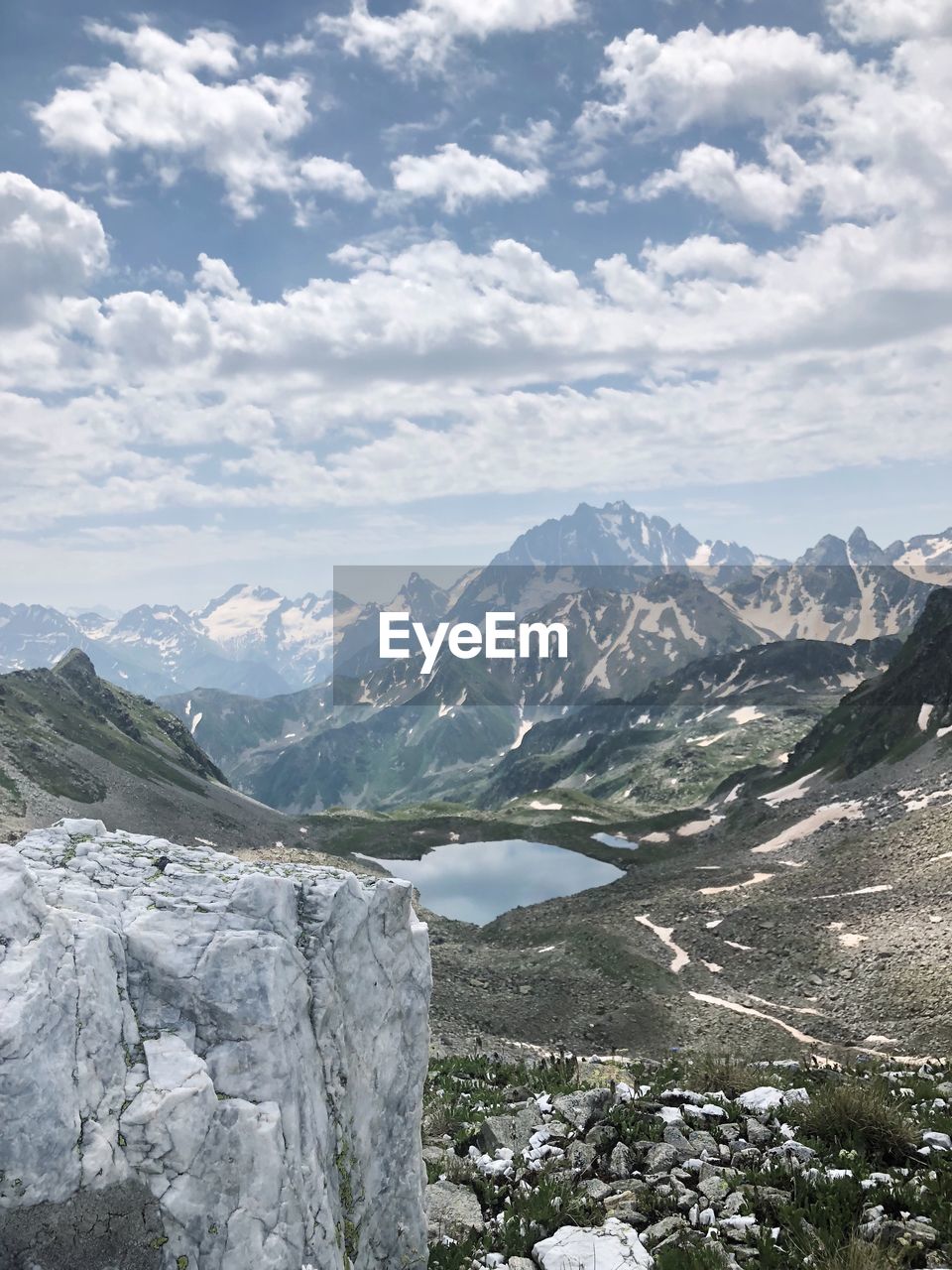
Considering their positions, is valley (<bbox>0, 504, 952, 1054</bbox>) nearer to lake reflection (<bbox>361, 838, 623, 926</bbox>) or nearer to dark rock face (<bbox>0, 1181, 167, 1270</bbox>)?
lake reflection (<bbox>361, 838, 623, 926</bbox>)

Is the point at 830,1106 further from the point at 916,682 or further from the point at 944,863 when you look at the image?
the point at 916,682

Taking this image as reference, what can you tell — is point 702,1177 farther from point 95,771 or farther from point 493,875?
point 95,771

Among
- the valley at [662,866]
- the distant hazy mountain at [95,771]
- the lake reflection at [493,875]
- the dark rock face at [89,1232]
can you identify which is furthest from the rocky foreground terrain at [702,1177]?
the distant hazy mountain at [95,771]

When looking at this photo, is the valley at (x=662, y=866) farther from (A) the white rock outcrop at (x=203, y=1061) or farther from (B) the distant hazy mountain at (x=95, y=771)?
(A) the white rock outcrop at (x=203, y=1061)

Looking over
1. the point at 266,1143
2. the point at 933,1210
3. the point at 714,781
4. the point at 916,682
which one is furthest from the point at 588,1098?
the point at 714,781

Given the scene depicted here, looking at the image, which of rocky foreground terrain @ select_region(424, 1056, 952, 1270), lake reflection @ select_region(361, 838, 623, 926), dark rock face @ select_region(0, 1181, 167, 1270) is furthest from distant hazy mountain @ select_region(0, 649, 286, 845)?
dark rock face @ select_region(0, 1181, 167, 1270)
